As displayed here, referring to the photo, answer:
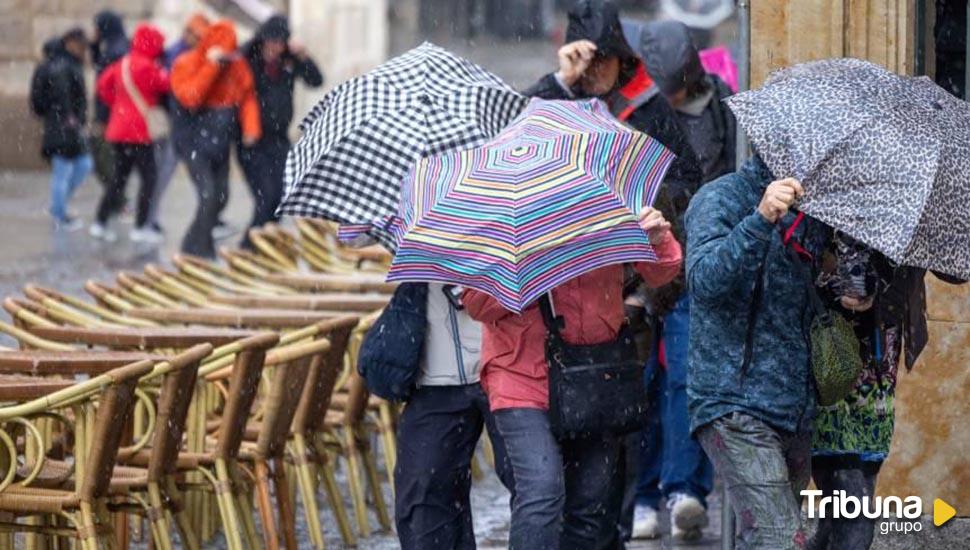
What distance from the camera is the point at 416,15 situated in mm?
33469

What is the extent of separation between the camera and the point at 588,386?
6.01m

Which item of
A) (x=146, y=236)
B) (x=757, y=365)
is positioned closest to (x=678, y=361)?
(x=757, y=365)

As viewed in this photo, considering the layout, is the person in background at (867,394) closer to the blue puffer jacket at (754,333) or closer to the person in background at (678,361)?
the blue puffer jacket at (754,333)

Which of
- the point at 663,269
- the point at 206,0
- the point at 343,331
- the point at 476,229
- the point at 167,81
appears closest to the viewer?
the point at 476,229

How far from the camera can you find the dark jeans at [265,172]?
51.6 ft

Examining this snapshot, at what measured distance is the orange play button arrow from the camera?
24.3ft

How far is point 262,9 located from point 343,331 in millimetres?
17275

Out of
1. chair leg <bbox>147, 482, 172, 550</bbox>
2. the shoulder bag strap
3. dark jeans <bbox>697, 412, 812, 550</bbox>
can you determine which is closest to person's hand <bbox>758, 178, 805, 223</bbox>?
dark jeans <bbox>697, 412, 812, 550</bbox>

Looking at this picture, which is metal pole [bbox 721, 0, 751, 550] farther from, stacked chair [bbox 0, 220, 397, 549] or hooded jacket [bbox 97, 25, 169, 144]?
hooded jacket [bbox 97, 25, 169, 144]

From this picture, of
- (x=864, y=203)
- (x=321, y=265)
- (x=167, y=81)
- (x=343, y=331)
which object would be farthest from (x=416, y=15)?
(x=864, y=203)

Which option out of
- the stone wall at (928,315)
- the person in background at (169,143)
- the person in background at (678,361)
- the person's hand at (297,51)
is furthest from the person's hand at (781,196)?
the person in background at (169,143)

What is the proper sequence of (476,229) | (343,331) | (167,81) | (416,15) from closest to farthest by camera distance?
1. (476,229)
2. (343,331)
3. (167,81)
4. (416,15)

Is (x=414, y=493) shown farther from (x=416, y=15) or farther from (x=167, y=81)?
(x=416, y=15)

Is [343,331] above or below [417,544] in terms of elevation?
above
